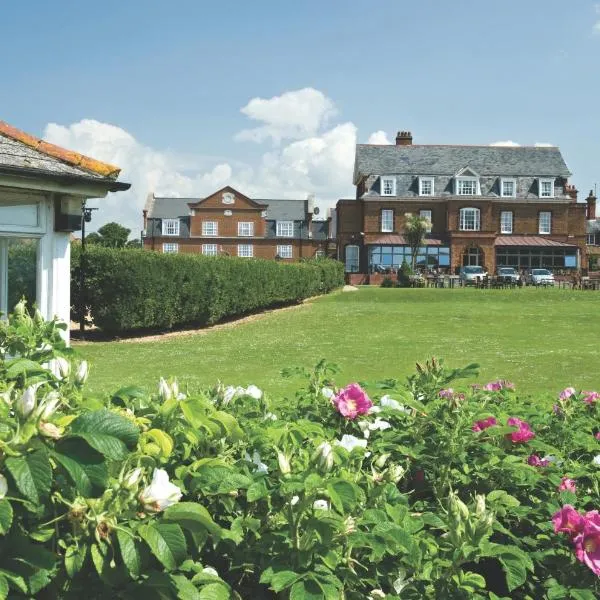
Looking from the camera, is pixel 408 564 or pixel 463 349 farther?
pixel 463 349

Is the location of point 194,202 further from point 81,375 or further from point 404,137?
point 81,375

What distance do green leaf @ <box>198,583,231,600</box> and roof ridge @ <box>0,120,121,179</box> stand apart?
582 cm

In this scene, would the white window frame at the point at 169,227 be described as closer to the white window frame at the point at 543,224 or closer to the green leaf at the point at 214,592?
the white window frame at the point at 543,224

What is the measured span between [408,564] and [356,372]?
11.3m

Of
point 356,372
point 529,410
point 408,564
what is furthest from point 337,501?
point 356,372

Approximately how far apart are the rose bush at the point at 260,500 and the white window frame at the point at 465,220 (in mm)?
57797

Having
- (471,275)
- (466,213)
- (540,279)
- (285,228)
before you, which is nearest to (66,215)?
(540,279)

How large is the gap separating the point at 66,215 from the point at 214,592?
5831 millimetres

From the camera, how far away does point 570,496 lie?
2.48 meters

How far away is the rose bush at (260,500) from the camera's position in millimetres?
1613

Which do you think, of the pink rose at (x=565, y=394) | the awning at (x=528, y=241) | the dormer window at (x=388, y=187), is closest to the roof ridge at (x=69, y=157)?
the pink rose at (x=565, y=394)

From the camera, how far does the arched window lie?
60562mm

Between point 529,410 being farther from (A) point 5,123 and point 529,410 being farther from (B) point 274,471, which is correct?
(A) point 5,123

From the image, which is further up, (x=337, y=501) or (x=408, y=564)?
(x=337, y=501)
